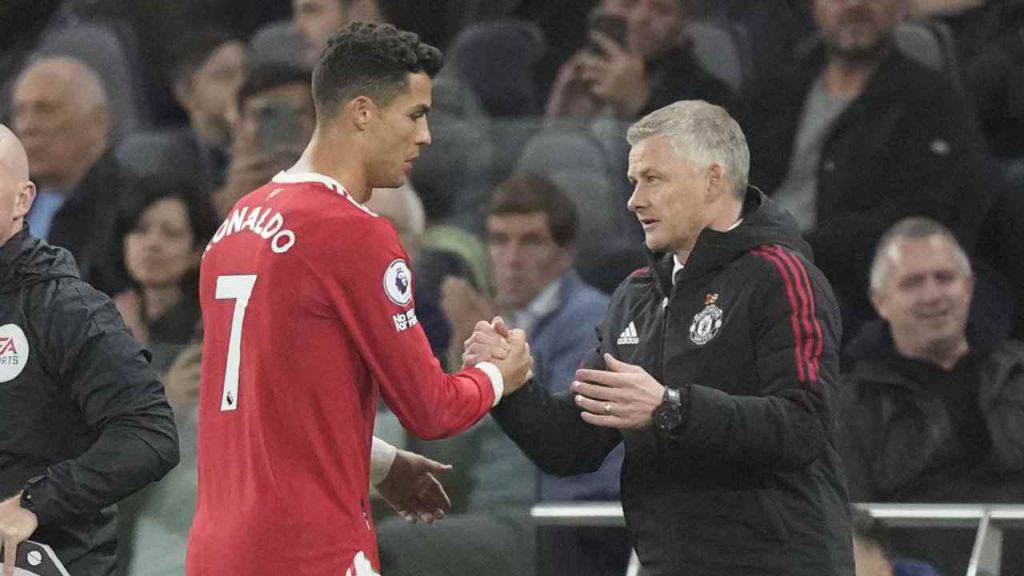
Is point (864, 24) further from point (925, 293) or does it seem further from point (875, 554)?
point (875, 554)

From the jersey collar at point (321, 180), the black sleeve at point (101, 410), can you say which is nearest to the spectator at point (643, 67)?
the jersey collar at point (321, 180)

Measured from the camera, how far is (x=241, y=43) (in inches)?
305

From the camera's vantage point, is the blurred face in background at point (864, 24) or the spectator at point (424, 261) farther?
the blurred face in background at point (864, 24)

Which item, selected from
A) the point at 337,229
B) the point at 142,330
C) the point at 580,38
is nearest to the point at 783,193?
the point at 580,38

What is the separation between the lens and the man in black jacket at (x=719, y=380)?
3.33 m

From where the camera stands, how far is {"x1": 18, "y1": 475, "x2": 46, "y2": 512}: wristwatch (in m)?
3.22

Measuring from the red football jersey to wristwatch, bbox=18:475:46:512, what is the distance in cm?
31

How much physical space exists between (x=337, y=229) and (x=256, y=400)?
1.15 ft

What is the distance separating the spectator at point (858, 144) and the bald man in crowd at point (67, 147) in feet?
9.21

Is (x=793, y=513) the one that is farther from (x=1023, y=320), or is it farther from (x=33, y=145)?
(x=33, y=145)

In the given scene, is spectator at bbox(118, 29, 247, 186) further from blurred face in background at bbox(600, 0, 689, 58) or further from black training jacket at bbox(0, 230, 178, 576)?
black training jacket at bbox(0, 230, 178, 576)

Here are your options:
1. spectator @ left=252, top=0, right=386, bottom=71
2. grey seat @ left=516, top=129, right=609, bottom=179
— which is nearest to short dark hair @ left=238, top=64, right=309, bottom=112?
spectator @ left=252, top=0, right=386, bottom=71

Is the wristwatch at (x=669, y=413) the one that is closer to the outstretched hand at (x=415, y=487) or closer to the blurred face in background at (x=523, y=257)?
the outstretched hand at (x=415, y=487)

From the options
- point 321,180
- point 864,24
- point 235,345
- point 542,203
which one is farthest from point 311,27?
point 235,345
